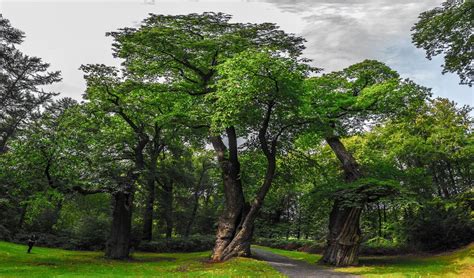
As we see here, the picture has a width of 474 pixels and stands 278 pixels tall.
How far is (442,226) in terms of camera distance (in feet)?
80.4

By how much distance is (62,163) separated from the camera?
59.8 feet

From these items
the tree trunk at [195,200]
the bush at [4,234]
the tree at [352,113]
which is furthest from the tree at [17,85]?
the tree at [352,113]

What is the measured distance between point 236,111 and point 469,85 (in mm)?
15200

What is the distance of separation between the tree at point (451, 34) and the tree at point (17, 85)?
35103mm

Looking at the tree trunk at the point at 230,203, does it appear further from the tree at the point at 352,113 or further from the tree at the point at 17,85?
the tree at the point at 17,85

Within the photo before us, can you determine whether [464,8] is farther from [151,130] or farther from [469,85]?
[151,130]

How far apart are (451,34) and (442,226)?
41.9 feet

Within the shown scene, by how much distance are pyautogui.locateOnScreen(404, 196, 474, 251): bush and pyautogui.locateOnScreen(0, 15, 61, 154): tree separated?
125ft

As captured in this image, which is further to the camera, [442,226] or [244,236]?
[442,226]

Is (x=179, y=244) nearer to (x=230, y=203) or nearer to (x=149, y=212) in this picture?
(x=149, y=212)

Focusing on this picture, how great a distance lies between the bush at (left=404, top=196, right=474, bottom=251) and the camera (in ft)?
77.9

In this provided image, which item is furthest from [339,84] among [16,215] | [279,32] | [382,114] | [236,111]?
[16,215]

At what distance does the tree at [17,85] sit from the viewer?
35625mm

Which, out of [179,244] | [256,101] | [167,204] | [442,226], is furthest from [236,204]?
[167,204]
